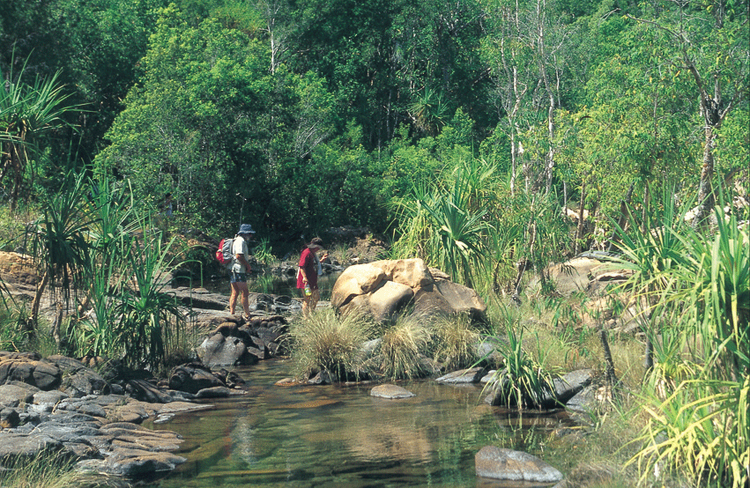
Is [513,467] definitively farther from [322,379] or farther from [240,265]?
[240,265]

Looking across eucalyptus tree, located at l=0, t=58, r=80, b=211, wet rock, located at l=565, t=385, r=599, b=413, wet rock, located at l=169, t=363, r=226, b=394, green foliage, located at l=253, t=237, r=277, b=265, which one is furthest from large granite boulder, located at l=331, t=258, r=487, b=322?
green foliage, located at l=253, t=237, r=277, b=265

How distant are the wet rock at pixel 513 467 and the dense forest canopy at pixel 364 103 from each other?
2576mm

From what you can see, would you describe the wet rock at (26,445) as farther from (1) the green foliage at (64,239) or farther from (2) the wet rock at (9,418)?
(1) the green foliage at (64,239)

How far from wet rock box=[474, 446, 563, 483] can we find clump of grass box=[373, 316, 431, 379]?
14.4 feet

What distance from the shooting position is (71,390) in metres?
9.53

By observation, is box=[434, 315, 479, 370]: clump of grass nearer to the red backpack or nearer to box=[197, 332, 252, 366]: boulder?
box=[197, 332, 252, 366]: boulder

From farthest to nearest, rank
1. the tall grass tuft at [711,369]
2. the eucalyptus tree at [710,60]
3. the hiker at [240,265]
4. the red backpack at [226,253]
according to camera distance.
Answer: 1. the red backpack at [226,253]
2. the hiker at [240,265]
3. the eucalyptus tree at [710,60]
4. the tall grass tuft at [711,369]

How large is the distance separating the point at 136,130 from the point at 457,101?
21652mm

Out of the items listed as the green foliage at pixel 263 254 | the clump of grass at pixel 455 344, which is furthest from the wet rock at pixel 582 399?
the green foliage at pixel 263 254

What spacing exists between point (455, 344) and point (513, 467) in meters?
5.10

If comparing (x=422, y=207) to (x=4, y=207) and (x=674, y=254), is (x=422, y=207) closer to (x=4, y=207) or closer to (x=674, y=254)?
(x=674, y=254)

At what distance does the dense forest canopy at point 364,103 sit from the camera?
35.4ft

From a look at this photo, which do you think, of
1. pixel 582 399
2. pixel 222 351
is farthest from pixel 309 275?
pixel 582 399

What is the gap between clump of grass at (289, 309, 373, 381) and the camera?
11477 millimetres
